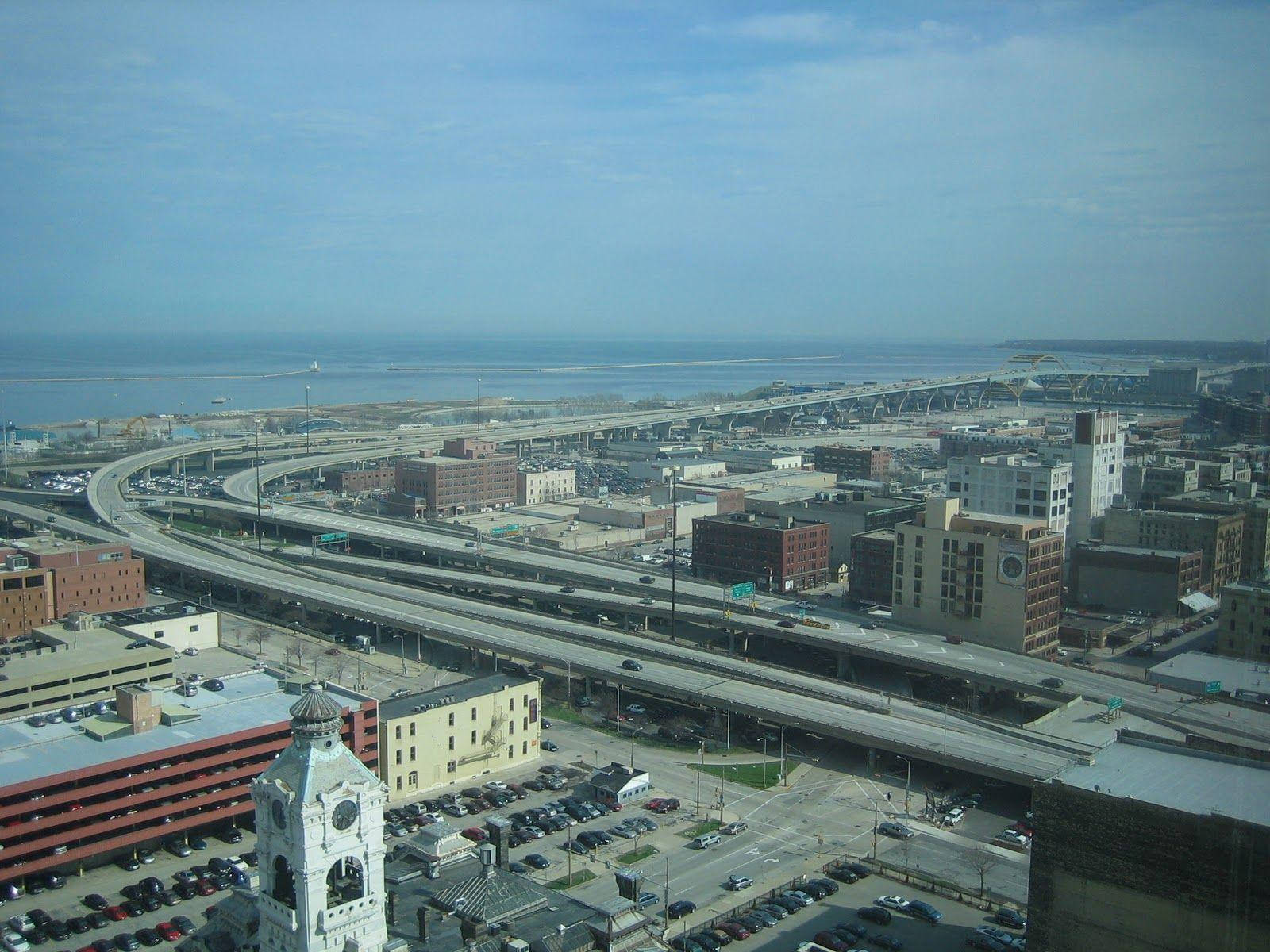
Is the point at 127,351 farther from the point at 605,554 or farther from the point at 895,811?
the point at 895,811

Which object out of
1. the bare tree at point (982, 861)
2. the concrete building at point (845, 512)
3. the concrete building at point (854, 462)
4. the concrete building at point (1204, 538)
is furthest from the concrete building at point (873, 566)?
the concrete building at point (854, 462)

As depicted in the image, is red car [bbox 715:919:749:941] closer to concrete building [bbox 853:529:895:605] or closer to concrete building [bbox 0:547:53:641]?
concrete building [bbox 853:529:895:605]

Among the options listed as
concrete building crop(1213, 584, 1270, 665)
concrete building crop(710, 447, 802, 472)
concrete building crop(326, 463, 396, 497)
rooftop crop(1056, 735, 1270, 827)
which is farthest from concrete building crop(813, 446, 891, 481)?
rooftop crop(1056, 735, 1270, 827)

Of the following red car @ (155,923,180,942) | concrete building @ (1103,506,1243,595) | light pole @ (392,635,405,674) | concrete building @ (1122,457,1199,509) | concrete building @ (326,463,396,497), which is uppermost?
concrete building @ (1122,457,1199,509)

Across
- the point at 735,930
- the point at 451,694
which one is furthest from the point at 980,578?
the point at 735,930

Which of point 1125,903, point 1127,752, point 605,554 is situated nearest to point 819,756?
point 1127,752

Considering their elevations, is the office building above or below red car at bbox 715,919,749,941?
above

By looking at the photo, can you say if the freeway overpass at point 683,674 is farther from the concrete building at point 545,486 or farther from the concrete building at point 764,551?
the concrete building at point 545,486
